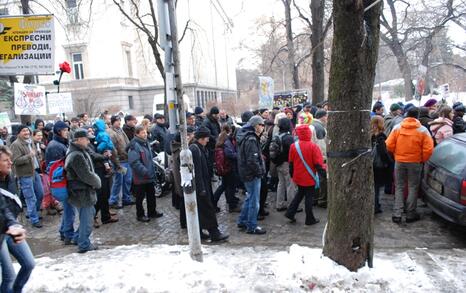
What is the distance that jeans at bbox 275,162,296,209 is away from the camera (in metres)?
7.28

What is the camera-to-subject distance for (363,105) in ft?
13.6

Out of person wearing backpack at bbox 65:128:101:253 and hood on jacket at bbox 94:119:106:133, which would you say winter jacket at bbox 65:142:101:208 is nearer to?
person wearing backpack at bbox 65:128:101:253

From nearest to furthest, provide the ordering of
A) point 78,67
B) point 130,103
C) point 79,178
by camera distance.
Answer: point 79,178 < point 78,67 < point 130,103

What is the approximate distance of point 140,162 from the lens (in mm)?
7121

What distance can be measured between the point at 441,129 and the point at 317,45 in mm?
6923

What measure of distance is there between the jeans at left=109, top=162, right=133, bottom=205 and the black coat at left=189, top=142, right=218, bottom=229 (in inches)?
118

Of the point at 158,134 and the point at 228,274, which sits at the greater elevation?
the point at 158,134

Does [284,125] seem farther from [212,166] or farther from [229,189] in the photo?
[212,166]

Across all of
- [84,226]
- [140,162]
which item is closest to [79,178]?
[84,226]

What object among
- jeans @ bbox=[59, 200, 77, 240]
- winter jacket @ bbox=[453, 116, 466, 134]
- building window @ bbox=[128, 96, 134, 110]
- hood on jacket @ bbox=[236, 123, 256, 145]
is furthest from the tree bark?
building window @ bbox=[128, 96, 134, 110]

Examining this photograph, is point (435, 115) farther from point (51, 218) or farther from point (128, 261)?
point (51, 218)

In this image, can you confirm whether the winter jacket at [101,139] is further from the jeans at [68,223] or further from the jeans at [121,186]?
the jeans at [68,223]

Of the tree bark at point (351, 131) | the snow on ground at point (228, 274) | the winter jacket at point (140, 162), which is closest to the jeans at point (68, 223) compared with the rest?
the snow on ground at point (228, 274)

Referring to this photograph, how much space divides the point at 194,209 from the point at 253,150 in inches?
66.8
